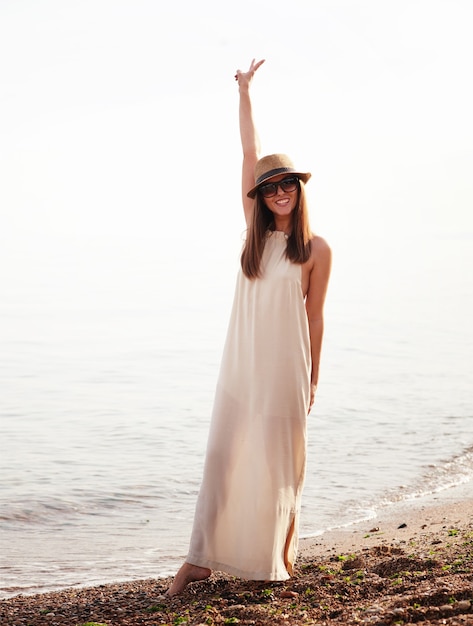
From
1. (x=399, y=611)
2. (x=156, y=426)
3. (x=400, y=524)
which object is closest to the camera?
(x=399, y=611)

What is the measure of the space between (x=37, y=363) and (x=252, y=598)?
37.6 feet

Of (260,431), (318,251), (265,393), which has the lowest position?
(260,431)

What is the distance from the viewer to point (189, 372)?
15023mm

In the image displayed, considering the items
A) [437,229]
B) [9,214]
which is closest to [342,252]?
[437,229]

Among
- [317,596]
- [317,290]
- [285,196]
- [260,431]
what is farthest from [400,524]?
[285,196]

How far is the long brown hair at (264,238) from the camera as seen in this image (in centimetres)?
480

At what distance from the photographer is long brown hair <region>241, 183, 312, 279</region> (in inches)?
189

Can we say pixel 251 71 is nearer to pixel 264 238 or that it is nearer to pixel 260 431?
pixel 264 238

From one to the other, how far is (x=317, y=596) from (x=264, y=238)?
5.74 ft

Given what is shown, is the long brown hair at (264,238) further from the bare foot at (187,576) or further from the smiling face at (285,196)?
the bare foot at (187,576)

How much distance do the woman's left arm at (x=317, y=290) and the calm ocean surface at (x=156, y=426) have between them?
6.74 feet

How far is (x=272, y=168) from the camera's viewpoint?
15.9 ft

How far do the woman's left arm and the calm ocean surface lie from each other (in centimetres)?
206

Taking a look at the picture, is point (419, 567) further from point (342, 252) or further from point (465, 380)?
point (342, 252)
